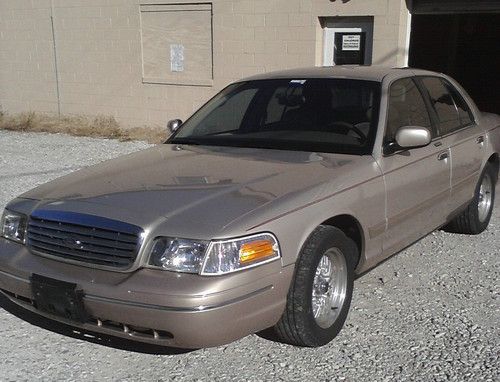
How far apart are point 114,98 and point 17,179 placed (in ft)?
16.3

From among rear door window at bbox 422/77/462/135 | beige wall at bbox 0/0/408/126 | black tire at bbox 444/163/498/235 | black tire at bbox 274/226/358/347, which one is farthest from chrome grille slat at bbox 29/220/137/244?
beige wall at bbox 0/0/408/126

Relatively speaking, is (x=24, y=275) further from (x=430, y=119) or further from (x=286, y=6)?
(x=286, y=6)

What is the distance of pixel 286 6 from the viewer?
36.0ft

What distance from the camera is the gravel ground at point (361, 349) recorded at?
3.63 m

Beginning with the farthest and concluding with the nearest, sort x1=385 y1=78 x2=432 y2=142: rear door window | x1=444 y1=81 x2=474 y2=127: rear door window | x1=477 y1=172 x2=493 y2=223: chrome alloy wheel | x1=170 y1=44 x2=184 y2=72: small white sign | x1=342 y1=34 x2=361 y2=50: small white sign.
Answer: x1=170 y1=44 x2=184 y2=72: small white sign < x1=342 y1=34 x2=361 y2=50: small white sign < x1=477 y1=172 x2=493 y2=223: chrome alloy wheel < x1=444 y1=81 x2=474 y2=127: rear door window < x1=385 y1=78 x2=432 y2=142: rear door window

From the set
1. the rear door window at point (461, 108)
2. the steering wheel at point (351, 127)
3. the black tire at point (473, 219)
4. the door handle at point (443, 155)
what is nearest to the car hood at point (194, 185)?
the steering wheel at point (351, 127)

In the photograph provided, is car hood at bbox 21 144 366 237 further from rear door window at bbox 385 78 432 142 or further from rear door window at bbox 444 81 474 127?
rear door window at bbox 444 81 474 127

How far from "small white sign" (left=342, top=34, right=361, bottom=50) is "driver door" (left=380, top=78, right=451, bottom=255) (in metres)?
5.54

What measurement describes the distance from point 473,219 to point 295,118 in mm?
2333

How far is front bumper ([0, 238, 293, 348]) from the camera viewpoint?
3.20 meters

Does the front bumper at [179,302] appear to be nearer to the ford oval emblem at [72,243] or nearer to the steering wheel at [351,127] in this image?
the ford oval emblem at [72,243]

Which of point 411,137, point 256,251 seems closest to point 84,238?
point 256,251

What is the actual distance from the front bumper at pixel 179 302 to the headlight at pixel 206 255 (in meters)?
0.04

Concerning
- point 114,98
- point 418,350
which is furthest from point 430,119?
point 114,98
